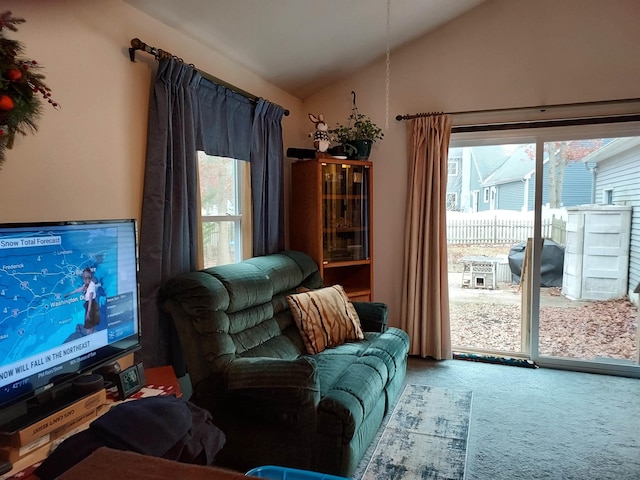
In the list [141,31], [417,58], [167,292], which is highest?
[417,58]

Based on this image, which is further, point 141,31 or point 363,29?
point 363,29

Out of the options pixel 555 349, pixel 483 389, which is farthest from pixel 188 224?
pixel 555 349

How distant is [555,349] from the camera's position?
12.1ft

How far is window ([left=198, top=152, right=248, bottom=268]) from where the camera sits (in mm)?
2891

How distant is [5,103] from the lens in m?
1.32

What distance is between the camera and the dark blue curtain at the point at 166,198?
219cm

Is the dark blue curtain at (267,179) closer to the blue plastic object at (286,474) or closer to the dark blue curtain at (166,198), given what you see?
the dark blue curtain at (166,198)

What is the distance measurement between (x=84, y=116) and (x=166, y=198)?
0.57 meters

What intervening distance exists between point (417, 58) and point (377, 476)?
3288 millimetres

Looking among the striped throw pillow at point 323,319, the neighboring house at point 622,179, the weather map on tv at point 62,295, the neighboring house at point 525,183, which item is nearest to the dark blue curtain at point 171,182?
the weather map on tv at point 62,295

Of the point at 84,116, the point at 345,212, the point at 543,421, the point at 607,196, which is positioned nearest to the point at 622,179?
the point at 607,196

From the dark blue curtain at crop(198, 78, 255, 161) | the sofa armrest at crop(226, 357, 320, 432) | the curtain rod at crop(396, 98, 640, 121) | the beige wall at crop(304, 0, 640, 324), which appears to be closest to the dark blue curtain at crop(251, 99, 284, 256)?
the dark blue curtain at crop(198, 78, 255, 161)

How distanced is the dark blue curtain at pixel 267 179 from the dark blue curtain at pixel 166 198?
79 centimetres

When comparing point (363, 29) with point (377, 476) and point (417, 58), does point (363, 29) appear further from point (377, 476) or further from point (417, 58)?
point (377, 476)
